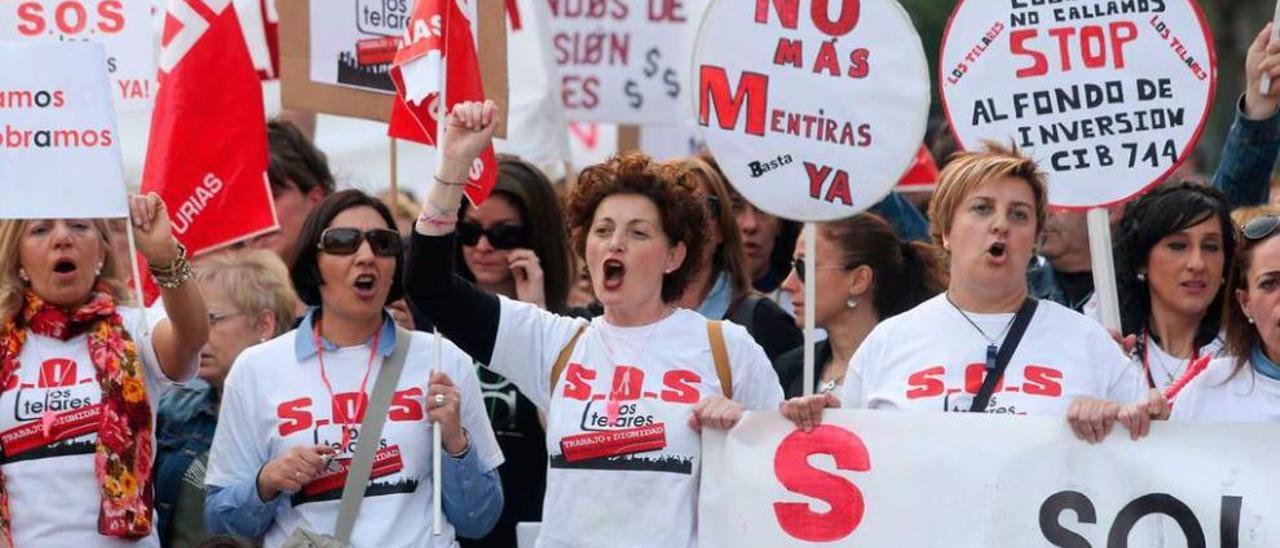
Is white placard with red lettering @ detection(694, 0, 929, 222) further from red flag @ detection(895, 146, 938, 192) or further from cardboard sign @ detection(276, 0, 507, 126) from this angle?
red flag @ detection(895, 146, 938, 192)

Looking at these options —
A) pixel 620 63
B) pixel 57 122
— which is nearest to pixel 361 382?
pixel 57 122

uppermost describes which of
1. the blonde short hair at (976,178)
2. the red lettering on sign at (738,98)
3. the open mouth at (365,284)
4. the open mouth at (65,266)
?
the red lettering on sign at (738,98)

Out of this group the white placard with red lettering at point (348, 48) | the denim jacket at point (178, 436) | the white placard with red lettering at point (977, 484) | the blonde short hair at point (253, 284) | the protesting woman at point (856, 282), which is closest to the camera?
the white placard with red lettering at point (977, 484)

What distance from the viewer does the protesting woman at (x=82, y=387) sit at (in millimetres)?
6453

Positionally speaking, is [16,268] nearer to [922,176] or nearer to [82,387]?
[82,387]

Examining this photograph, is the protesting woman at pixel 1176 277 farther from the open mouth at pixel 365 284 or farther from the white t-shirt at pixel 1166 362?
the open mouth at pixel 365 284

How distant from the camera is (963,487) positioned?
609 cm

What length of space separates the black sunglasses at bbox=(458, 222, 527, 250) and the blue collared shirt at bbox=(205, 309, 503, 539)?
1.14m

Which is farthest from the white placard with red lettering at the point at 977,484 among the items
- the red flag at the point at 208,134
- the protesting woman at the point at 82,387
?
the red flag at the point at 208,134

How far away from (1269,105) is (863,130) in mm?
1226

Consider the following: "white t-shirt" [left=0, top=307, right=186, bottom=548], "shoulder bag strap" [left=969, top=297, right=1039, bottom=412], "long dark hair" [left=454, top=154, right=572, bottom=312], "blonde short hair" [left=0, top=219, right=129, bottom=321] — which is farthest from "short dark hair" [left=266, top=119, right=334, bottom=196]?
"shoulder bag strap" [left=969, top=297, right=1039, bottom=412]

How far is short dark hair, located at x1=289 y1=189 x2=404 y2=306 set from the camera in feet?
22.9

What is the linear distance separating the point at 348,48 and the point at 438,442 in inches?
81.0

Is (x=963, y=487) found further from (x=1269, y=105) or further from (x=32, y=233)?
(x=32, y=233)
